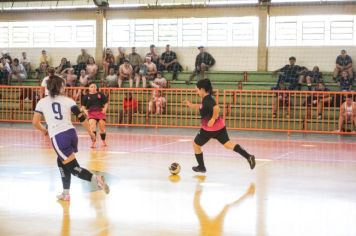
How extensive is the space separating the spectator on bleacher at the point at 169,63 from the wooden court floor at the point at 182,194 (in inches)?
422

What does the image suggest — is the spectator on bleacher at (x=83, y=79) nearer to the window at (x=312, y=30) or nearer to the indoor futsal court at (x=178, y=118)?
the indoor futsal court at (x=178, y=118)

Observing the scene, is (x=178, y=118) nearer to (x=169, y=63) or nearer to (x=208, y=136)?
(x=169, y=63)

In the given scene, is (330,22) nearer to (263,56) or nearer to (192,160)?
(263,56)

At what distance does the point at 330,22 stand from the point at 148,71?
316 inches

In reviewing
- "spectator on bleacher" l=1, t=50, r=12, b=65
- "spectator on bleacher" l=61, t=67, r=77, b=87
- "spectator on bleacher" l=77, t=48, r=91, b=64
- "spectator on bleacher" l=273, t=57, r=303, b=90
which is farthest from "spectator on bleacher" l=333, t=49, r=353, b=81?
"spectator on bleacher" l=1, t=50, r=12, b=65

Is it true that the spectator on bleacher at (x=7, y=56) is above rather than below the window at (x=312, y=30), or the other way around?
below

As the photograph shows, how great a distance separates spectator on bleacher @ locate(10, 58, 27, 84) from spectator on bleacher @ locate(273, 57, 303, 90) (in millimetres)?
11983

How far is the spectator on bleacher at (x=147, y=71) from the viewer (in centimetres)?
2457

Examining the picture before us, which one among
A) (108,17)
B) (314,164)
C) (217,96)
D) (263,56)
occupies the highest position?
(108,17)

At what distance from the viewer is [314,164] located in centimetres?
1247

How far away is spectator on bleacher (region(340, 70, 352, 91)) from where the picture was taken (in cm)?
2231

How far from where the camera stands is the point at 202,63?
84.9ft

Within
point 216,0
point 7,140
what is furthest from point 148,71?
point 7,140

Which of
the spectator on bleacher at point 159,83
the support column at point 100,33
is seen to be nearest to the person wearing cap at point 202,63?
the spectator on bleacher at point 159,83
